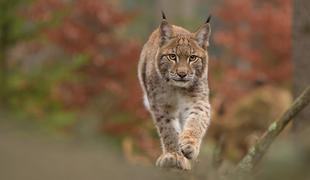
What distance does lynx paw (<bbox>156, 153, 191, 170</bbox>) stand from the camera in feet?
17.8

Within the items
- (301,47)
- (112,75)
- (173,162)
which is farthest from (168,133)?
(112,75)

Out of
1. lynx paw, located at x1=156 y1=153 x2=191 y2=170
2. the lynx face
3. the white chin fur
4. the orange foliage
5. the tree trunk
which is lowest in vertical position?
the orange foliage

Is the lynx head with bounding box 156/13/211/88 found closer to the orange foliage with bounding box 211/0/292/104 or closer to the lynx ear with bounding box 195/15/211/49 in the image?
the lynx ear with bounding box 195/15/211/49

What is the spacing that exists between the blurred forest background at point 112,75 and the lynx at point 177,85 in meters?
4.90

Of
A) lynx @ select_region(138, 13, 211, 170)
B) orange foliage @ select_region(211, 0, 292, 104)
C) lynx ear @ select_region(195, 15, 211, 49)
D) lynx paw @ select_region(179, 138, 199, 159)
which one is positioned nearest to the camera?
lynx paw @ select_region(179, 138, 199, 159)

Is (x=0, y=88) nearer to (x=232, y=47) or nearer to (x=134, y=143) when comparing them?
(x=134, y=143)

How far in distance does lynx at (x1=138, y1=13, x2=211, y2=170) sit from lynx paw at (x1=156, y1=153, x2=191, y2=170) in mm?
173

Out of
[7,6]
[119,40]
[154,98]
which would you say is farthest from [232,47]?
[154,98]

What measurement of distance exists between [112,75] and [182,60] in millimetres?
9692

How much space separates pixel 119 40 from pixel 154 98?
988cm

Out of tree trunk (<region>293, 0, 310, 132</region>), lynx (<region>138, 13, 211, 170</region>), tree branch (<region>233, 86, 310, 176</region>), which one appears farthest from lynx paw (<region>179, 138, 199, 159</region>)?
tree trunk (<region>293, 0, 310, 132</region>)

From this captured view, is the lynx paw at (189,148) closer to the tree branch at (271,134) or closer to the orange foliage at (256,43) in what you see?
A: the tree branch at (271,134)

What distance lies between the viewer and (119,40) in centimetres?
1606

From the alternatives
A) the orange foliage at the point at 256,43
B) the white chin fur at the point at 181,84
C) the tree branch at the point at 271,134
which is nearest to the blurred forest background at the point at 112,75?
the orange foliage at the point at 256,43
